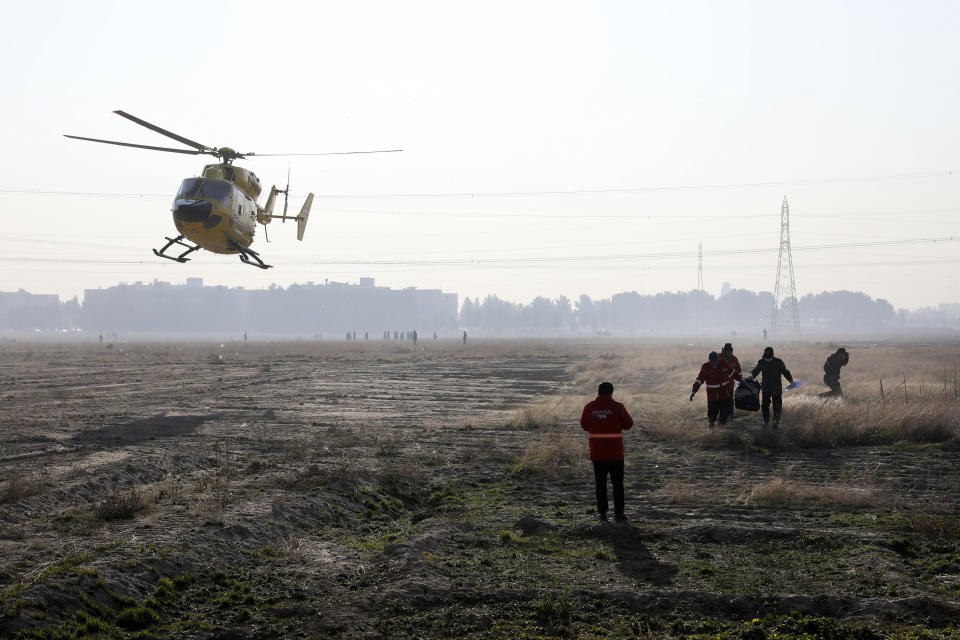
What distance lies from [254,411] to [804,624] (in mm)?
18333

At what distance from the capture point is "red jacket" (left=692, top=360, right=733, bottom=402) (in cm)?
1568

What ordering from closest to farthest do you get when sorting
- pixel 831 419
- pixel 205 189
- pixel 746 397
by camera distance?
pixel 831 419 < pixel 746 397 < pixel 205 189

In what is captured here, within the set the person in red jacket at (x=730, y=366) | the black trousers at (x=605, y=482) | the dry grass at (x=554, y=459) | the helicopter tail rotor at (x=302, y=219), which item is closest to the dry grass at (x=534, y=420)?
the dry grass at (x=554, y=459)

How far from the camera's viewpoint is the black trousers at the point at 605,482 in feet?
29.1

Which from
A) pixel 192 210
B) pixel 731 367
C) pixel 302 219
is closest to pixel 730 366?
pixel 731 367

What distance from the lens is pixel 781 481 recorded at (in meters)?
10.2

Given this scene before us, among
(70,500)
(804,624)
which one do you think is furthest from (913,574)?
(70,500)

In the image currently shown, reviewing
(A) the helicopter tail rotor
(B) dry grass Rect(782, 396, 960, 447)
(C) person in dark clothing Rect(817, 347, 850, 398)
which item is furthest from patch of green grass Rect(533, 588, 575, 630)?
(A) the helicopter tail rotor

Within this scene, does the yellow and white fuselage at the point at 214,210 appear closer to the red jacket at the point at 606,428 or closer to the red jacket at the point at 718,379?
the red jacket at the point at 718,379

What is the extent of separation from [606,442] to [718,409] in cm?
814

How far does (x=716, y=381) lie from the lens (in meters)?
15.7

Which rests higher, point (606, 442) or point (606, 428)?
point (606, 428)

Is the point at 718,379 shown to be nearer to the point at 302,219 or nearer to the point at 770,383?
the point at 770,383

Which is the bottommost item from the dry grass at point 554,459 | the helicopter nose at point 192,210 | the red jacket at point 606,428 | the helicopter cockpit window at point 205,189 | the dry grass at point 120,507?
the dry grass at point 554,459
